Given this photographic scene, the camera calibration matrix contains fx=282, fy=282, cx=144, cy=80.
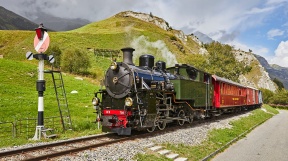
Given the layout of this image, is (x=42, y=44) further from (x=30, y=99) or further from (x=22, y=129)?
(x=30, y=99)

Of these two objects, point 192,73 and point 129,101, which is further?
point 192,73

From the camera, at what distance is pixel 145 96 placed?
39.2 ft

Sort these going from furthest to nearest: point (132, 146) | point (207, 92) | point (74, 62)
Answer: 1. point (74, 62)
2. point (207, 92)
3. point (132, 146)

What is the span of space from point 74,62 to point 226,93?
27.3 metres

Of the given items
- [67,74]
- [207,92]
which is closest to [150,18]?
[67,74]

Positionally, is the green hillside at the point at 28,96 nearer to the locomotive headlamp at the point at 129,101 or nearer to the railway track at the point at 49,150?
the locomotive headlamp at the point at 129,101

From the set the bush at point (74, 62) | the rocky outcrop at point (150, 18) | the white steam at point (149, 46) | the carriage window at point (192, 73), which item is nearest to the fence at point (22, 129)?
the carriage window at point (192, 73)

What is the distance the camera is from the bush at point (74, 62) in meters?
44.0

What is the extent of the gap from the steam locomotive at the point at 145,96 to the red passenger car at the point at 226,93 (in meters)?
3.26

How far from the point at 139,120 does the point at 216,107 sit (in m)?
10.7

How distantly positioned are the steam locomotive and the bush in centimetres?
2946

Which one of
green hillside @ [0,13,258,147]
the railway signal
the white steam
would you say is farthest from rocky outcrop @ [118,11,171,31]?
the railway signal

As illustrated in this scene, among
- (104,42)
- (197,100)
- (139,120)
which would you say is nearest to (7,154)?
(139,120)

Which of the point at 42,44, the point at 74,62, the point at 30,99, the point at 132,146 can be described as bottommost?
the point at 132,146
